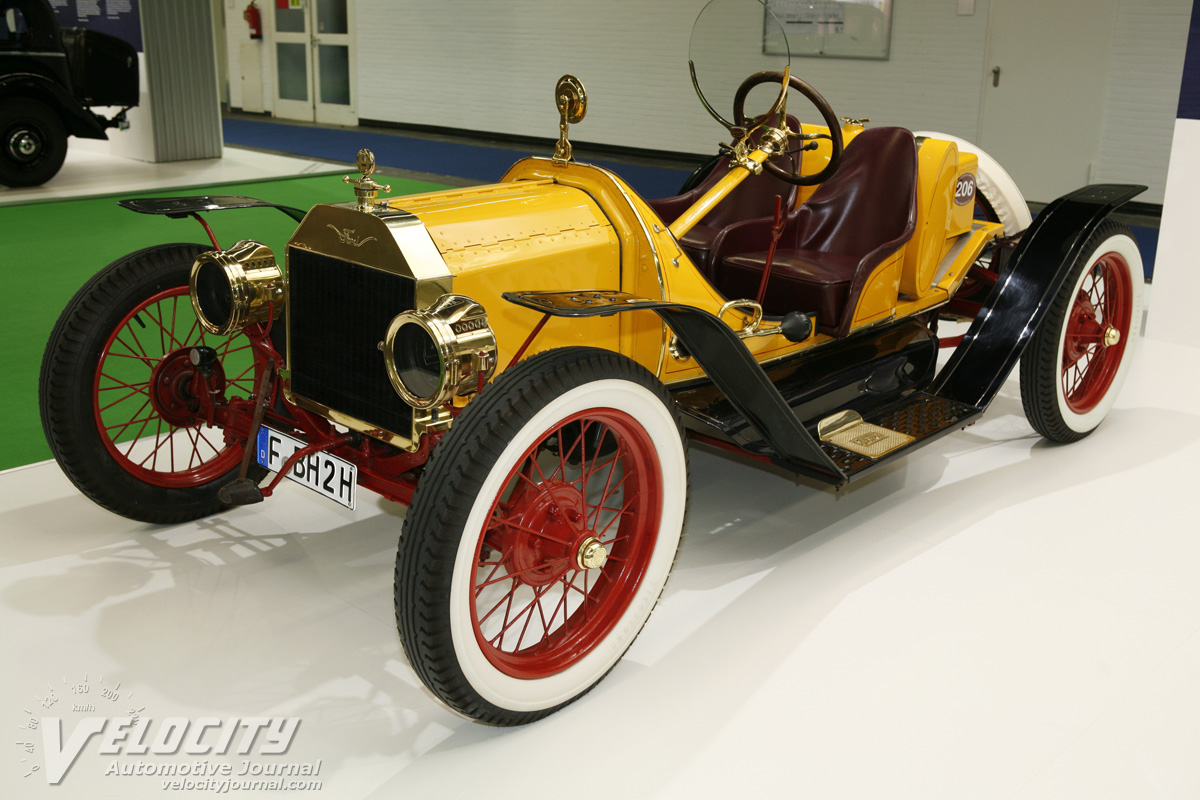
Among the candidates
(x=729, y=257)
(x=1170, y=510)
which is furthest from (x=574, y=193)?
(x=1170, y=510)

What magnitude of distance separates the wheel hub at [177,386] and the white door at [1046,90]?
746cm

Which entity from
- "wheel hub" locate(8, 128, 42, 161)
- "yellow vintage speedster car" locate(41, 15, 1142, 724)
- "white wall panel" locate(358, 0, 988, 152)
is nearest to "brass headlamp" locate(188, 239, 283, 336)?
"yellow vintage speedster car" locate(41, 15, 1142, 724)

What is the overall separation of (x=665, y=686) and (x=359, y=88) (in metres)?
14.2

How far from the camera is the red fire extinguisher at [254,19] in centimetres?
1591

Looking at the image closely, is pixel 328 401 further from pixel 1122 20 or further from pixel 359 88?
pixel 359 88

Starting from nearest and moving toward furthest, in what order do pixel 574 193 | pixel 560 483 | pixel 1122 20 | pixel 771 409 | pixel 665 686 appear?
pixel 560 483 → pixel 665 686 → pixel 771 409 → pixel 574 193 → pixel 1122 20

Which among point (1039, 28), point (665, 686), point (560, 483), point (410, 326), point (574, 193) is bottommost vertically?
point (665, 686)

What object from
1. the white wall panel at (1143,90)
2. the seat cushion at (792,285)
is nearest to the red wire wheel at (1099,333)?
the seat cushion at (792,285)

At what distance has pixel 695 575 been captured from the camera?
3072mm

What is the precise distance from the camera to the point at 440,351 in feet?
7.30

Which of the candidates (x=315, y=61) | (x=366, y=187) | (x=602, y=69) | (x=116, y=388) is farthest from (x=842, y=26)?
(x=315, y=61)

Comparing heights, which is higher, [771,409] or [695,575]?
[771,409]

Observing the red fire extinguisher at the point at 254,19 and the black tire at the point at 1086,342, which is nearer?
the black tire at the point at 1086,342

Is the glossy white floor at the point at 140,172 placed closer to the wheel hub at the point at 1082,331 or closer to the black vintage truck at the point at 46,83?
the black vintage truck at the point at 46,83
